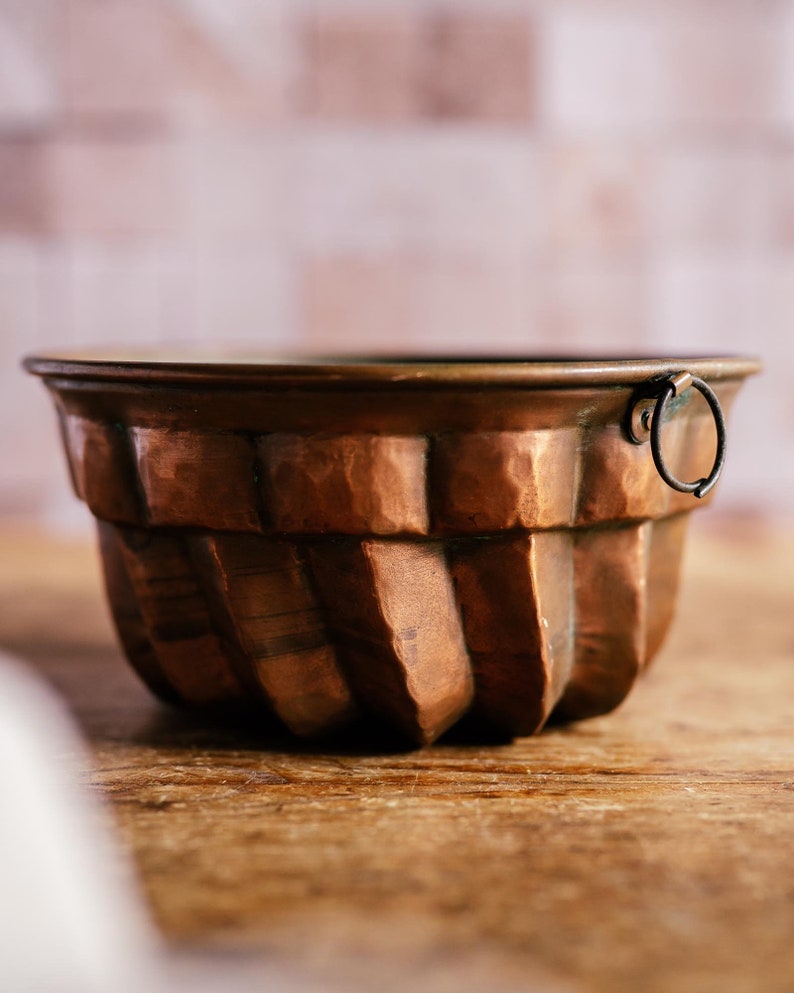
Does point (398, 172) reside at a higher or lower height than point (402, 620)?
higher

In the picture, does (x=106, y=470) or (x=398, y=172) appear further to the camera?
(x=398, y=172)

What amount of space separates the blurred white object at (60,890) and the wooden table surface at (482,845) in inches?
0.5

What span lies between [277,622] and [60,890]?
0.14m

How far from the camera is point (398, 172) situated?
120cm

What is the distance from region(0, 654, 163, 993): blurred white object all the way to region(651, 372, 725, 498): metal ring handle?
269mm

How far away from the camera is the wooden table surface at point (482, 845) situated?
335 mm

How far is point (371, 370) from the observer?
1.29 feet

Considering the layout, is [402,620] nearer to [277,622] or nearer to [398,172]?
[277,622]

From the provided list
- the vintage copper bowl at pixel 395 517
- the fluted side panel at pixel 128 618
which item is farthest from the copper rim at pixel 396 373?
the fluted side panel at pixel 128 618

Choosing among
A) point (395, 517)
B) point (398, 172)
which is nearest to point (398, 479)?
point (395, 517)

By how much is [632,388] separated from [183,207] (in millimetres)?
907

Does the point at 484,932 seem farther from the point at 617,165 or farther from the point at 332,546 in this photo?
the point at 617,165

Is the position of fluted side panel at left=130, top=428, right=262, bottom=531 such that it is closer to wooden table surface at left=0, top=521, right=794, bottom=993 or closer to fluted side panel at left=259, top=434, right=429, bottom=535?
fluted side panel at left=259, top=434, right=429, bottom=535

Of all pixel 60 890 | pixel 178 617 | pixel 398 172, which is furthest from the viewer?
pixel 398 172
